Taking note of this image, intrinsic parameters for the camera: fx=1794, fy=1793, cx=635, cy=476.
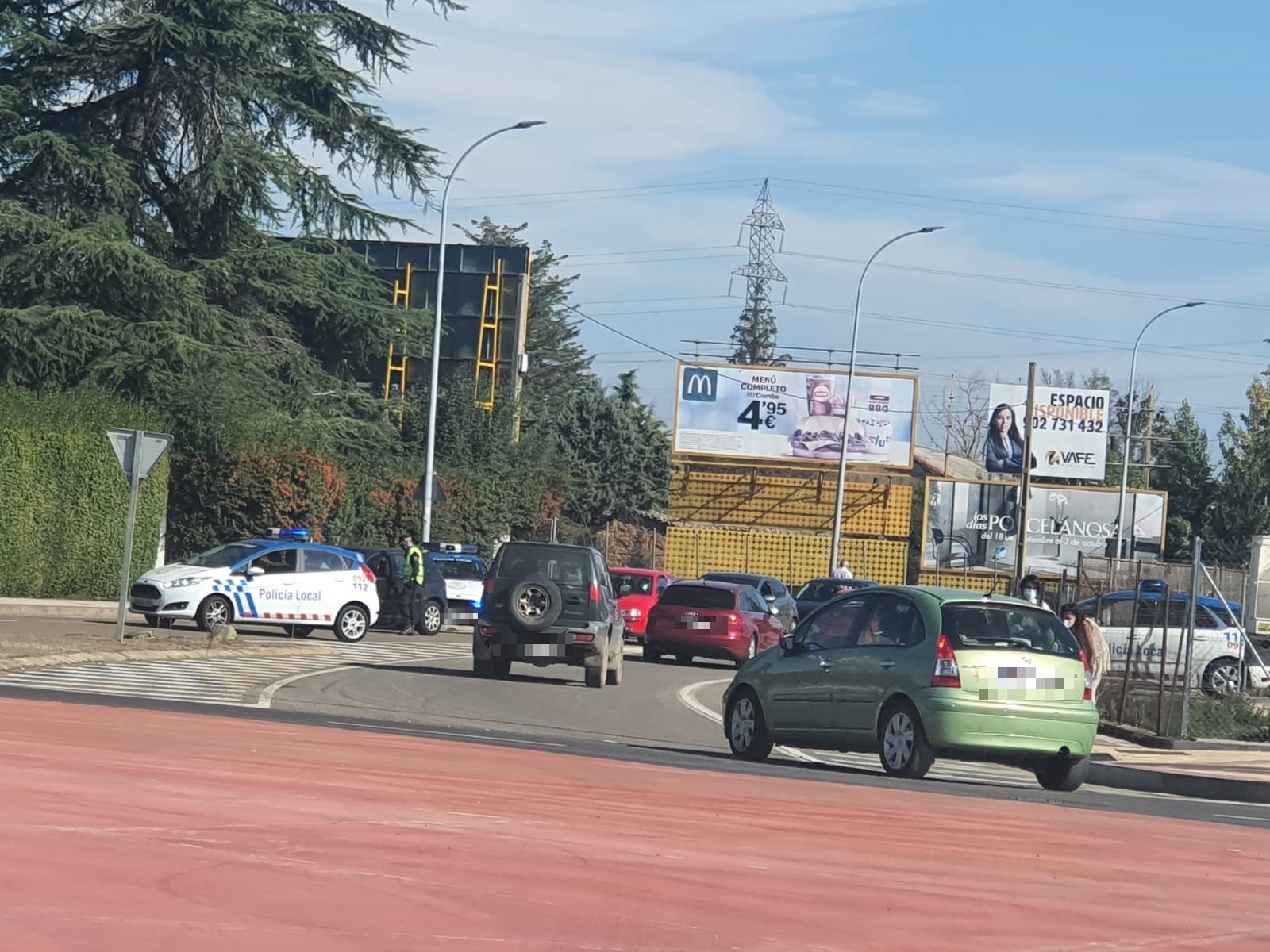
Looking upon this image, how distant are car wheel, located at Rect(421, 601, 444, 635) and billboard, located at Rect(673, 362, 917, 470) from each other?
37.1 meters

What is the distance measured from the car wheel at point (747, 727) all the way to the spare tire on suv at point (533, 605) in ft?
24.8

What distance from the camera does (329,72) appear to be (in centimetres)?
4066

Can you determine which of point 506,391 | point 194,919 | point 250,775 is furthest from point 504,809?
point 506,391

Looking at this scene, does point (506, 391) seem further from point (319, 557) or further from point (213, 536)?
point (319, 557)

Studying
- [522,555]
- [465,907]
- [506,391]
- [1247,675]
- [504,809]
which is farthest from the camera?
[506,391]

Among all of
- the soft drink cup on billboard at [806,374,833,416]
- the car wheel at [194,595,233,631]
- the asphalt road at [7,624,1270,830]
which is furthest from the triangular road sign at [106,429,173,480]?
the soft drink cup on billboard at [806,374,833,416]

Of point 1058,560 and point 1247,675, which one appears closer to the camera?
point 1247,675

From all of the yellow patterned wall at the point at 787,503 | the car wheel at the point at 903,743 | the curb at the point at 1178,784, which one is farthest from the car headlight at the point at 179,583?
the yellow patterned wall at the point at 787,503

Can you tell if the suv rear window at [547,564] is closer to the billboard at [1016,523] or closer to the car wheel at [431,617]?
the car wheel at [431,617]

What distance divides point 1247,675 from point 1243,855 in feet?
65.6

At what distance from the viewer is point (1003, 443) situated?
7319 centimetres

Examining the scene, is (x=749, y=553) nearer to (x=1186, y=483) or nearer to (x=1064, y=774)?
(x=1186, y=483)

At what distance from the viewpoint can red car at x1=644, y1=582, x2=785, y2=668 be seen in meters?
31.5

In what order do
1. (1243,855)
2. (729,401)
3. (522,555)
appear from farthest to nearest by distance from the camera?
(729,401)
(522,555)
(1243,855)
